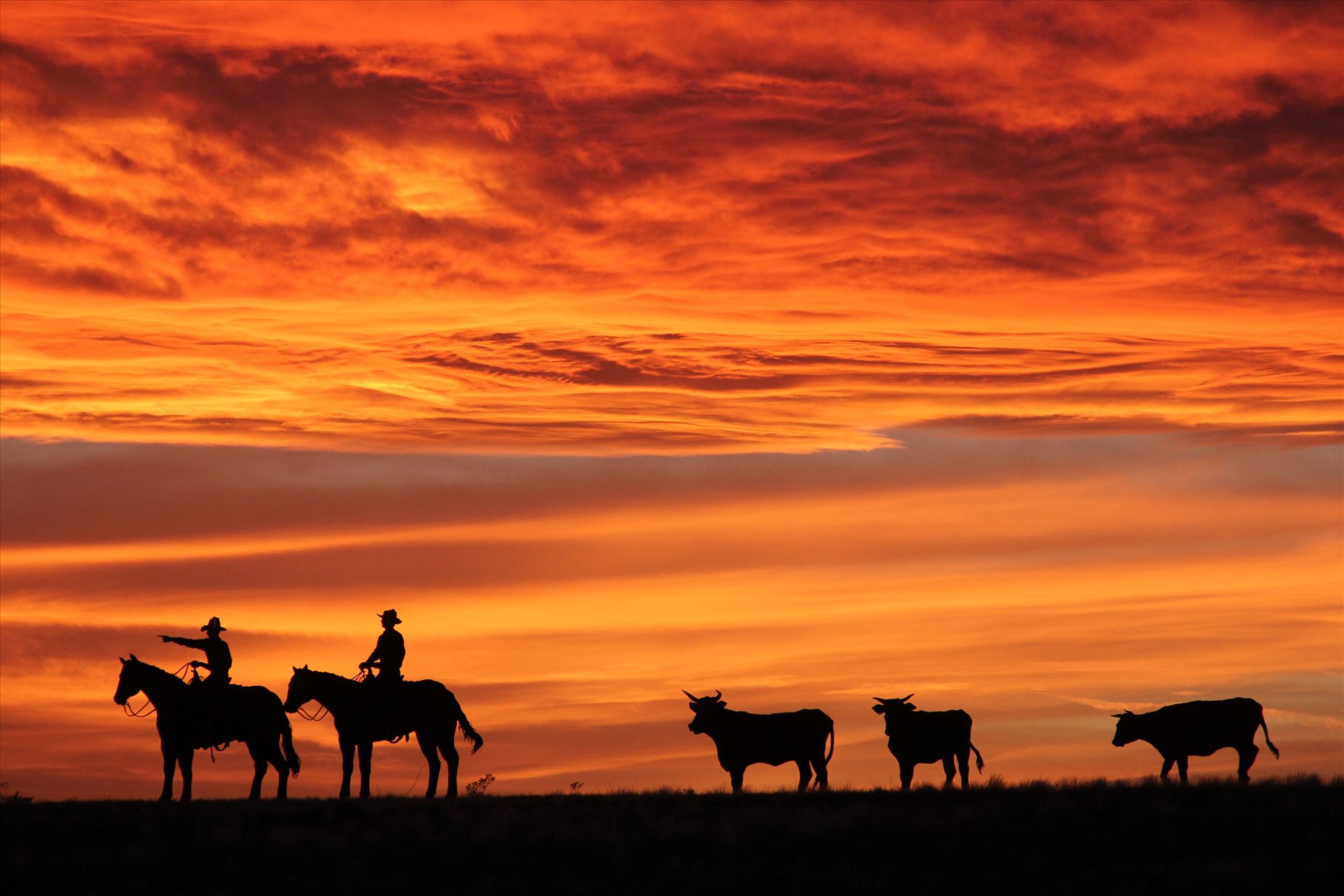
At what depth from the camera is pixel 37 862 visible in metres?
23.6

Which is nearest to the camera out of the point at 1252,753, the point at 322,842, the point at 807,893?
the point at 807,893

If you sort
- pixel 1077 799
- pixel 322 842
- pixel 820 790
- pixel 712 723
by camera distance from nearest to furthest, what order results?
pixel 322 842
pixel 1077 799
pixel 820 790
pixel 712 723

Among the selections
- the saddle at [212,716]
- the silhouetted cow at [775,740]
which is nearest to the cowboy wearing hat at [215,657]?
the saddle at [212,716]

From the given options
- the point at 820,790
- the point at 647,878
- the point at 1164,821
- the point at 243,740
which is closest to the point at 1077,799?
the point at 1164,821

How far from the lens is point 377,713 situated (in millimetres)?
31641

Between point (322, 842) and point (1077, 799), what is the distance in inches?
474

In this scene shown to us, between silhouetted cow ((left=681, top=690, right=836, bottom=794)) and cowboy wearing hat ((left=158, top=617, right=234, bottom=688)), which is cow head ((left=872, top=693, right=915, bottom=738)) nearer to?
silhouetted cow ((left=681, top=690, right=836, bottom=794))

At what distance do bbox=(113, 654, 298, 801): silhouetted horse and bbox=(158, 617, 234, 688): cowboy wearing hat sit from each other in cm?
22

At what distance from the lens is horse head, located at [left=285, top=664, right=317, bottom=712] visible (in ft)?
103

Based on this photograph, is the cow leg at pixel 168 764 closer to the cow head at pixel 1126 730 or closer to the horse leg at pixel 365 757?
the horse leg at pixel 365 757

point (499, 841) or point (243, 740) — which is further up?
point (243, 740)

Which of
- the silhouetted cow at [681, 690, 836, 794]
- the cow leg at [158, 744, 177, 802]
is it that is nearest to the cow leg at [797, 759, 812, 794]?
the silhouetted cow at [681, 690, 836, 794]

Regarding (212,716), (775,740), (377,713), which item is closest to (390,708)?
(377,713)

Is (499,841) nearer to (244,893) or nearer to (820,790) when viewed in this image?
(244,893)
